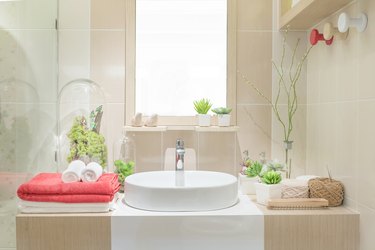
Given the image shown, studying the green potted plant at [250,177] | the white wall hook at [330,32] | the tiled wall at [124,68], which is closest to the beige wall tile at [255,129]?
the tiled wall at [124,68]

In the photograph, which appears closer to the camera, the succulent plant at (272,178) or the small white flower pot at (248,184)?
the succulent plant at (272,178)

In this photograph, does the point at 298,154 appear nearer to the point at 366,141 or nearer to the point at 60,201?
the point at 366,141

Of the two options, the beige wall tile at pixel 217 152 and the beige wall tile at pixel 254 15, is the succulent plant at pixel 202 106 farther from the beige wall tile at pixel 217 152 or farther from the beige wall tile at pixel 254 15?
the beige wall tile at pixel 254 15

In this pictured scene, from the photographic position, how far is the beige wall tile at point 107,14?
1.89 meters

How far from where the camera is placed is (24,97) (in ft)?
5.53

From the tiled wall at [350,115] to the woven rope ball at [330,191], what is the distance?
3 cm

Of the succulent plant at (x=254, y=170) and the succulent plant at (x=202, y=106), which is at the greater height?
the succulent plant at (x=202, y=106)

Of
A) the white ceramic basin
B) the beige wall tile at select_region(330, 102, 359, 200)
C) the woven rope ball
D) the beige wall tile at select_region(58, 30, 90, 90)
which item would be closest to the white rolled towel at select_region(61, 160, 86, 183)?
the white ceramic basin

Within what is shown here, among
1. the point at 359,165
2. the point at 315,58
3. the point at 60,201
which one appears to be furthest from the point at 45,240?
the point at 315,58

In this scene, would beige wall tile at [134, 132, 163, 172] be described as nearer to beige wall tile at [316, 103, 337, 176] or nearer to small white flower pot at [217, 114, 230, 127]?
small white flower pot at [217, 114, 230, 127]

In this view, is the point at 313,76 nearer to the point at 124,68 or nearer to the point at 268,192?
the point at 268,192

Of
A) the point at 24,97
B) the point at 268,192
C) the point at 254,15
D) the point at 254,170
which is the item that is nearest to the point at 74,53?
the point at 24,97

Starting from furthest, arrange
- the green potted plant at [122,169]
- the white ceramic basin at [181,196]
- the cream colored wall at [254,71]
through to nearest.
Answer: the cream colored wall at [254,71], the green potted plant at [122,169], the white ceramic basin at [181,196]

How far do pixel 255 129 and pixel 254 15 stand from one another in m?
0.60
